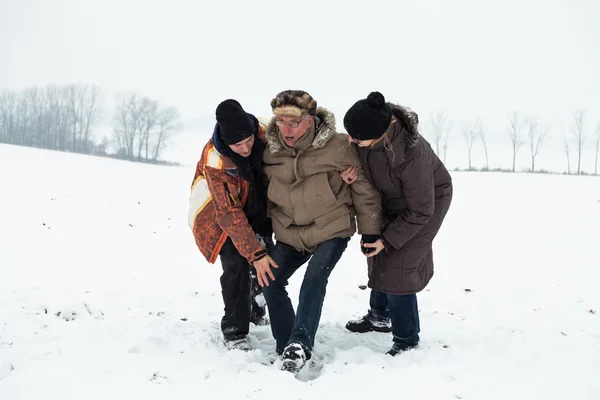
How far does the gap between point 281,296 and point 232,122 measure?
1.38 metres

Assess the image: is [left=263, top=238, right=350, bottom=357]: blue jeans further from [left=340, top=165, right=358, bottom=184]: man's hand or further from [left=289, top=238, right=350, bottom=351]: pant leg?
[left=340, top=165, right=358, bottom=184]: man's hand

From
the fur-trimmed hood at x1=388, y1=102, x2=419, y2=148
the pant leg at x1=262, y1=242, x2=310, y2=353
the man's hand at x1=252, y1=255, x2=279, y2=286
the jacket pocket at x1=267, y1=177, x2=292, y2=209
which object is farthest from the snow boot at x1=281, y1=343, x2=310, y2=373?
the fur-trimmed hood at x1=388, y1=102, x2=419, y2=148

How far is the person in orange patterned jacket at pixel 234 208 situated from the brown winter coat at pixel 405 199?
2.84ft

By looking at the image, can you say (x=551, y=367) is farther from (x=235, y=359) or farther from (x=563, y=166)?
(x=563, y=166)

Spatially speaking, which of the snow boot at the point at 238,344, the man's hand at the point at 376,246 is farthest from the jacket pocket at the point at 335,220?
the snow boot at the point at 238,344

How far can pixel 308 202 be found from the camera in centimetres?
343

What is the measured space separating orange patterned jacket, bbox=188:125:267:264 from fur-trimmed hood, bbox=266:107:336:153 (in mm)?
171

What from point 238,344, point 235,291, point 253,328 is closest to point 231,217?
point 235,291

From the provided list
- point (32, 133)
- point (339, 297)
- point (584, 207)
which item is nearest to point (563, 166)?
point (584, 207)

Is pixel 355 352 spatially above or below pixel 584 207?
below

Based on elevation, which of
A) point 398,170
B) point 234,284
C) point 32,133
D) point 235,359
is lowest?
point 235,359

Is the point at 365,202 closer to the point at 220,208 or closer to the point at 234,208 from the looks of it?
the point at 234,208

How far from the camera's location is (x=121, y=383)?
2.92 m

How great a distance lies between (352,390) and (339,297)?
8.70 feet
